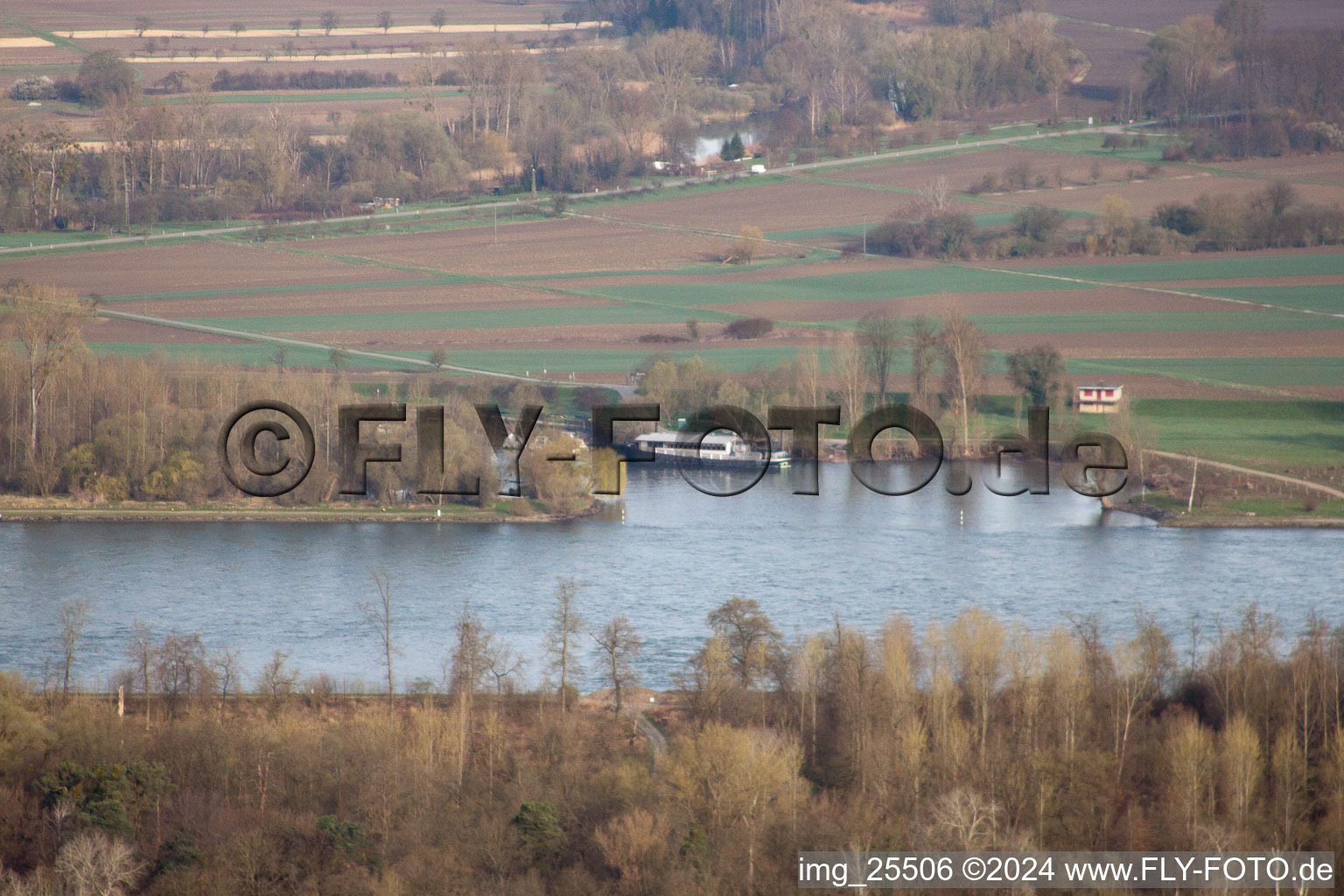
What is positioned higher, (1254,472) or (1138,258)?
(1138,258)

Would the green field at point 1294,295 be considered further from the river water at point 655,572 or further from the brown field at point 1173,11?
the brown field at point 1173,11

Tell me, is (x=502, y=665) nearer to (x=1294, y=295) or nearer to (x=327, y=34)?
(x=1294, y=295)

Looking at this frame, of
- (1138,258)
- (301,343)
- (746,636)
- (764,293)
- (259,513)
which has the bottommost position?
(746,636)

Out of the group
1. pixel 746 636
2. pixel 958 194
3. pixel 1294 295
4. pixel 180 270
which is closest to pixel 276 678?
pixel 746 636

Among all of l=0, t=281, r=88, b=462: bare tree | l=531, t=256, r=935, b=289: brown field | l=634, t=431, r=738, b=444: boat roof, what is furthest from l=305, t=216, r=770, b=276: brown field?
l=634, t=431, r=738, b=444: boat roof

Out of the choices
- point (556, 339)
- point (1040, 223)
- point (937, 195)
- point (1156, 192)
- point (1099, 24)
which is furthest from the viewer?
point (1099, 24)

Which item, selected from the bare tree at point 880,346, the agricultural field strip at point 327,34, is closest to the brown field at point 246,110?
the agricultural field strip at point 327,34

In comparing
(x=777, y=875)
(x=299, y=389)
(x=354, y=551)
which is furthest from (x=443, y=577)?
(x=777, y=875)

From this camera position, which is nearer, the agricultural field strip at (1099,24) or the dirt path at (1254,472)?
the dirt path at (1254,472)
